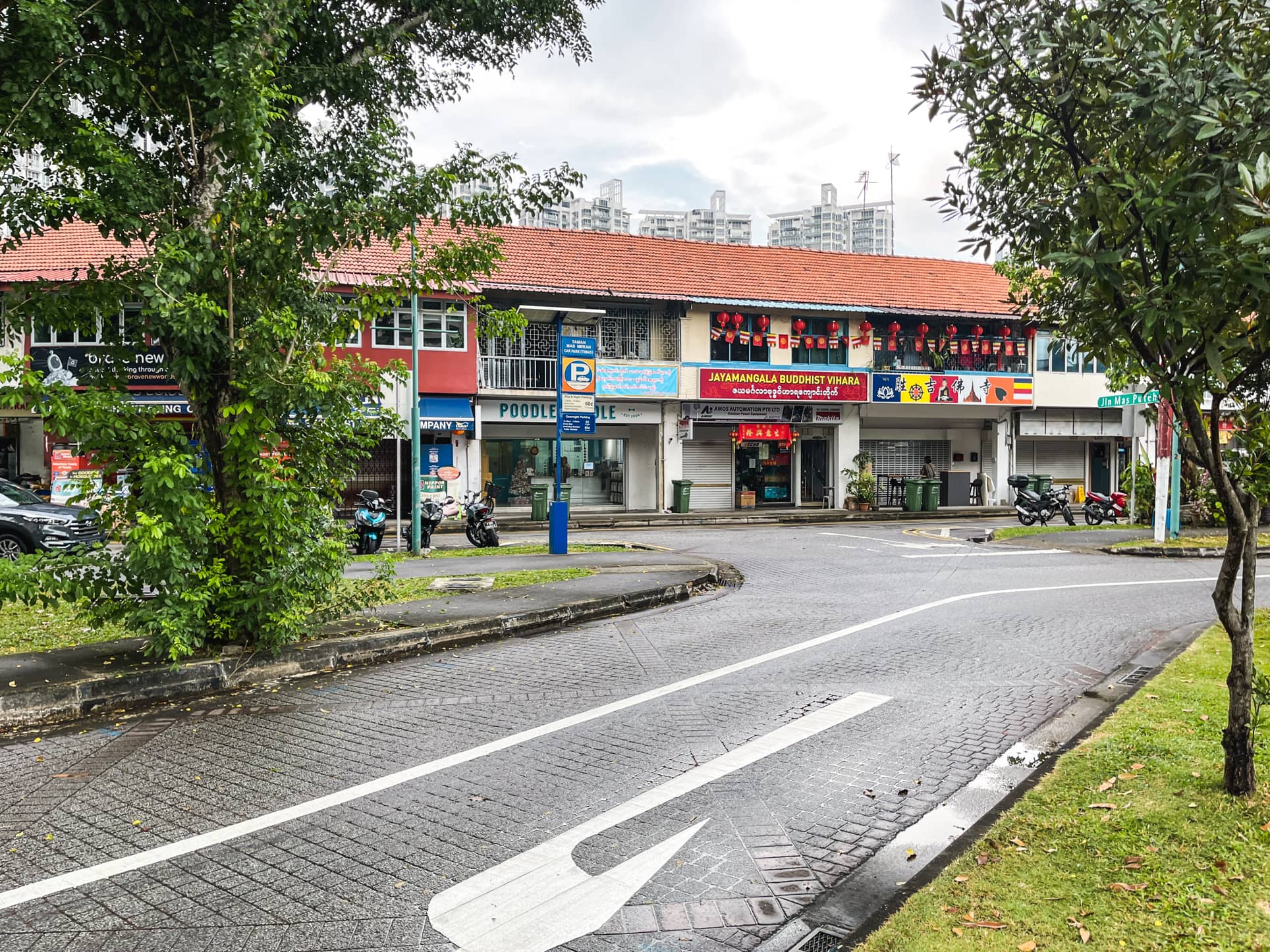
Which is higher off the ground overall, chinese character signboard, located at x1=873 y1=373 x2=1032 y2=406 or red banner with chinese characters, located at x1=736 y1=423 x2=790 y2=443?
chinese character signboard, located at x1=873 y1=373 x2=1032 y2=406

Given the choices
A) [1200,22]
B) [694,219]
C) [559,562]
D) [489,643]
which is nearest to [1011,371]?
[559,562]

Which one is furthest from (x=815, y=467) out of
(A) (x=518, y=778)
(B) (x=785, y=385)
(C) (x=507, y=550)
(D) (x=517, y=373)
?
(A) (x=518, y=778)

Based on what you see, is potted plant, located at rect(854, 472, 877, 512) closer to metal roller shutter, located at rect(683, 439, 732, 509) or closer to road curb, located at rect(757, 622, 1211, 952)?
metal roller shutter, located at rect(683, 439, 732, 509)

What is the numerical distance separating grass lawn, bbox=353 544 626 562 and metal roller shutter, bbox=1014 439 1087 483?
2262 centimetres

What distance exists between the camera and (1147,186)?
11.9 feet

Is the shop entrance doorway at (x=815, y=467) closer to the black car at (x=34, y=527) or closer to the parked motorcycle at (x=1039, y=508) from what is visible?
the parked motorcycle at (x=1039, y=508)

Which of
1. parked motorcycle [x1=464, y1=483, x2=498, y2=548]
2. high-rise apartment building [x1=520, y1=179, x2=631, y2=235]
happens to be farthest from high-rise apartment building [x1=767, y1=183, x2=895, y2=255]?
parked motorcycle [x1=464, y1=483, x2=498, y2=548]

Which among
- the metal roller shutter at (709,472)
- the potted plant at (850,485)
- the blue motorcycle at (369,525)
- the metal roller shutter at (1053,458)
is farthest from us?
the metal roller shutter at (1053,458)

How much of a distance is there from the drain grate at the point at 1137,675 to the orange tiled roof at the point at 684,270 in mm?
21070

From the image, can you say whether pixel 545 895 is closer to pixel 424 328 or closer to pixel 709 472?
pixel 424 328

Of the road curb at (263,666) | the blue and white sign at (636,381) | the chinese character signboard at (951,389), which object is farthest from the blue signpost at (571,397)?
the chinese character signboard at (951,389)

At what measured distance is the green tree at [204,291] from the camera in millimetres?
6637

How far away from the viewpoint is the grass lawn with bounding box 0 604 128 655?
8102 millimetres

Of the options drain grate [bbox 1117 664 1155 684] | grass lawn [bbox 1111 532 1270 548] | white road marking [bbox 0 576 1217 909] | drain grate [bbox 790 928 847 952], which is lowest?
drain grate [bbox 790 928 847 952]
